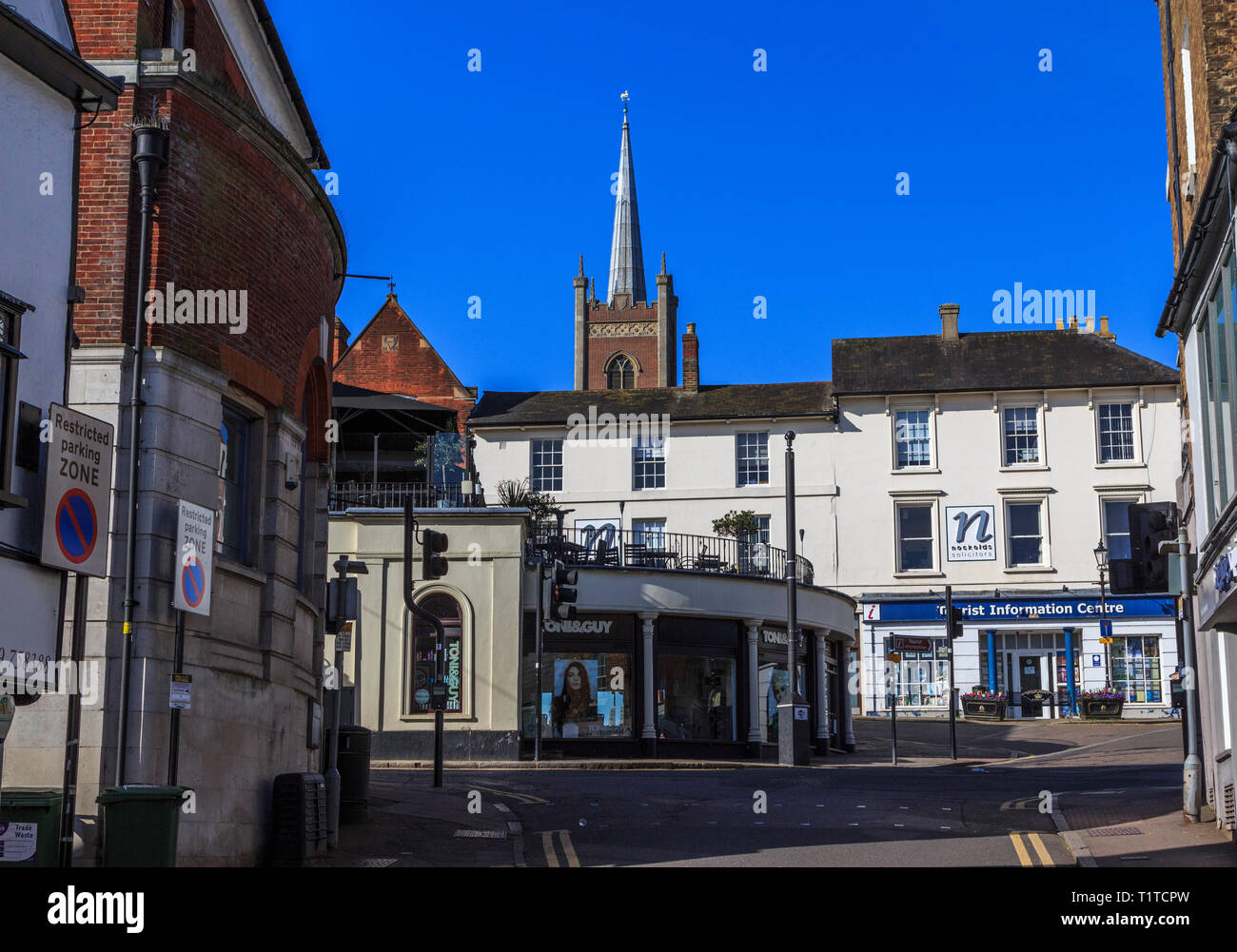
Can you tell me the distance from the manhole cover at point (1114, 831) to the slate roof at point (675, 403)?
33452 mm

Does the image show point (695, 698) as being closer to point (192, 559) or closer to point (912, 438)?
point (192, 559)

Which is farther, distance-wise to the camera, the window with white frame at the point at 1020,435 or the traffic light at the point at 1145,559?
the window with white frame at the point at 1020,435

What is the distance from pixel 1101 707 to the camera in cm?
4294

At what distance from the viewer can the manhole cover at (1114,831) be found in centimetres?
1667

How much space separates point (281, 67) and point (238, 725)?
10.9m

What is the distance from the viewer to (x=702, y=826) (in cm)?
1734

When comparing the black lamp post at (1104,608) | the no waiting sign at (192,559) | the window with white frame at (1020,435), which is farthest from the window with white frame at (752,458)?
the no waiting sign at (192,559)

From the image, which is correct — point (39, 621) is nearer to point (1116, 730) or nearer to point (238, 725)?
point (238, 725)

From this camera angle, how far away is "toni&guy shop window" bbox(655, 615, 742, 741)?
31891mm

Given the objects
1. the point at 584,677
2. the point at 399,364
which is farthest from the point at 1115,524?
the point at 399,364

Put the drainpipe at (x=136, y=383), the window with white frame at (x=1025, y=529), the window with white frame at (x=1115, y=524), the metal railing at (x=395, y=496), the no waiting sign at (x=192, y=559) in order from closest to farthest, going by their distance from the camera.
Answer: the drainpipe at (x=136, y=383), the no waiting sign at (x=192, y=559), the metal railing at (x=395, y=496), the window with white frame at (x=1115, y=524), the window with white frame at (x=1025, y=529)

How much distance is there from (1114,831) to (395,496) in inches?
741

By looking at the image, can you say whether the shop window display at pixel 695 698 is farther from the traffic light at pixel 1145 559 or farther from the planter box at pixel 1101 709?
the traffic light at pixel 1145 559

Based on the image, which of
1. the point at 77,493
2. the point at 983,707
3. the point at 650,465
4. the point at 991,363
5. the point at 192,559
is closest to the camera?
the point at 77,493
